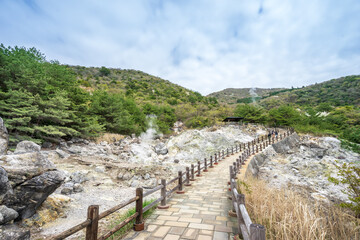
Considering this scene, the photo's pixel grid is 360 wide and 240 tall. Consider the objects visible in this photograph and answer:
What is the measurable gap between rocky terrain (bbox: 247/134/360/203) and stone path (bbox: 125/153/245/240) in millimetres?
4742

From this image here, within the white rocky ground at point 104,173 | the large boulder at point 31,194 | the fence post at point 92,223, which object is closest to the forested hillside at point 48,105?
the white rocky ground at point 104,173

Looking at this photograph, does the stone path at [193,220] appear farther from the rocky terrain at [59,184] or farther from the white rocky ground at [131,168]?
the white rocky ground at [131,168]

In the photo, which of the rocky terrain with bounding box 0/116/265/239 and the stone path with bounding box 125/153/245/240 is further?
the rocky terrain with bounding box 0/116/265/239

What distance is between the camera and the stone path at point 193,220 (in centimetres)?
373

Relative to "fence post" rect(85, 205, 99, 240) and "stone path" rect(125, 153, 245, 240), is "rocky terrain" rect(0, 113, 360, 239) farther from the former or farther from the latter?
"stone path" rect(125, 153, 245, 240)

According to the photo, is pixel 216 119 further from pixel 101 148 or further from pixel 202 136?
pixel 101 148

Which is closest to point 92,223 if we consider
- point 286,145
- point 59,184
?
point 59,184

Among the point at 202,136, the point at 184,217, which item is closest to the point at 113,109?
the point at 202,136

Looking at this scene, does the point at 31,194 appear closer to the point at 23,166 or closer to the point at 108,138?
the point at 23,166

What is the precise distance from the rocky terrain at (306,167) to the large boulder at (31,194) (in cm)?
941

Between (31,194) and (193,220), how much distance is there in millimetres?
4557

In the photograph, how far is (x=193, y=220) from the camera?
178 inches

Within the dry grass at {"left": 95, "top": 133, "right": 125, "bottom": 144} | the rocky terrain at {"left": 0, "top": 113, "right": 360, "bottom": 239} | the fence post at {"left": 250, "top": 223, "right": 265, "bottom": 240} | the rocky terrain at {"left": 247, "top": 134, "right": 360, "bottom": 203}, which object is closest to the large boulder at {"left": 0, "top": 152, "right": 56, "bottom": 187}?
the rocky terrain at {"left": 0, "top": 113, "right": 360, "bottom": 239}

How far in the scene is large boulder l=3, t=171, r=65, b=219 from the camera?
4570 mm
